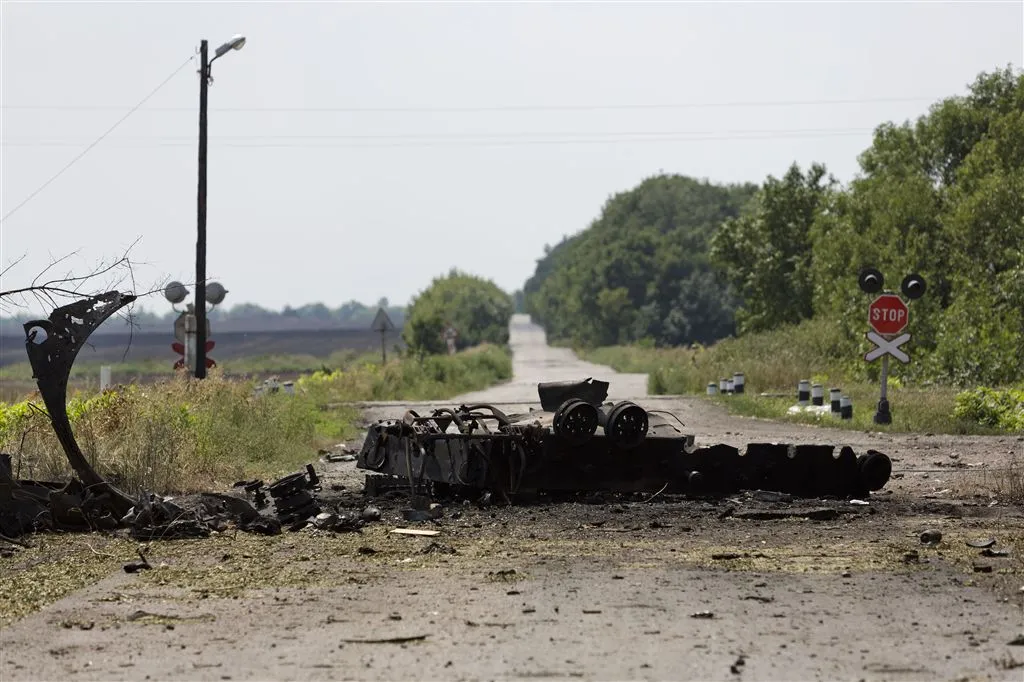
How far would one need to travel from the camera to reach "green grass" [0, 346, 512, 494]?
51.1 ft

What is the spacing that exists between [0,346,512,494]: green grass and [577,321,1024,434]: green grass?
32.2 feet

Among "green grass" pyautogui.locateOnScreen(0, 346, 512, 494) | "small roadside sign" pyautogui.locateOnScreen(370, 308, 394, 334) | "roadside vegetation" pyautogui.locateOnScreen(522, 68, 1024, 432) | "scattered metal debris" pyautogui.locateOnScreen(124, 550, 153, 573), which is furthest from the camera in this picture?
"small roadside sign" pyautogui.locateOnScreen(370, 308, 394, 334)

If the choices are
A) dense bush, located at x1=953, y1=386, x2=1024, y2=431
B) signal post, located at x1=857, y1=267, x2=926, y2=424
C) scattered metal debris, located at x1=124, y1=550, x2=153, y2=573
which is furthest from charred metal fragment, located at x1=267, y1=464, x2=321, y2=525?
signal post, located at x1=857, y1=267, x2=926, y2=424

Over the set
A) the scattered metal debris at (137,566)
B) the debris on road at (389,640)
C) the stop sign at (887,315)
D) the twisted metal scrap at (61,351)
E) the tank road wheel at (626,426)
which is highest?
the stop sign at (887,315)

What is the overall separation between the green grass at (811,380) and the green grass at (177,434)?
9801 millimetres

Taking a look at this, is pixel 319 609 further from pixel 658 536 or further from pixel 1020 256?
pixel 1020 256

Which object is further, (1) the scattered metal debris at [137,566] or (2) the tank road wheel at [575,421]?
(2) the tank road wheel at [575,421]

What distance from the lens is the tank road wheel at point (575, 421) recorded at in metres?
14.5

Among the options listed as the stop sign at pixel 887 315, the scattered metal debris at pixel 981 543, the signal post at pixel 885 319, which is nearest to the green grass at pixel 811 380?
the signal post at pixel 885 319

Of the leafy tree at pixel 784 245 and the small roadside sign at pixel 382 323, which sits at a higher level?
the leafy tree at pixel 784 245

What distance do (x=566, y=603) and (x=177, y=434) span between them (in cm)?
Answer: 939

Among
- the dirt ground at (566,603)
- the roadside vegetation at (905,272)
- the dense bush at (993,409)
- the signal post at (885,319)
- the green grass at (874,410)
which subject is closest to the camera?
the dirt ground at (566,603)

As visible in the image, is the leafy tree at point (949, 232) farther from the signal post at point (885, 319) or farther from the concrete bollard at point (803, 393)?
the signal post at point (885, 319)

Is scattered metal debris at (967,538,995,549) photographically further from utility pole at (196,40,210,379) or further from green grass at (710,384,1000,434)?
utility pole at (196,40,210,379)
